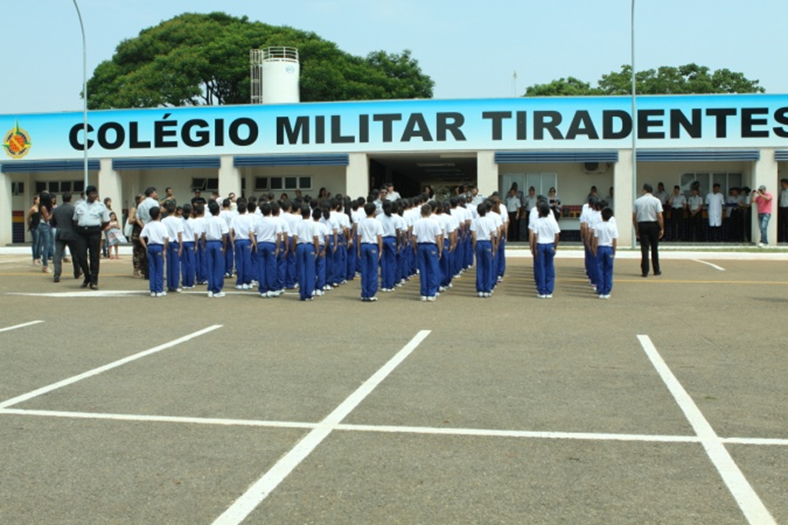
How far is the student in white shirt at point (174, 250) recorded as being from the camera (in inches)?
667

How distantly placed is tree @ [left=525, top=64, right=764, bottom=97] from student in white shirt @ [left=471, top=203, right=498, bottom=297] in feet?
172

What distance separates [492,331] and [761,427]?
→ 522 cm

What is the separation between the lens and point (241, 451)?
604 centimetres

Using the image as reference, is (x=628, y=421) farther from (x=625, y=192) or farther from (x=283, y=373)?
(x=625, y=192)

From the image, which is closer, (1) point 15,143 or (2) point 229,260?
(2) point 229,260

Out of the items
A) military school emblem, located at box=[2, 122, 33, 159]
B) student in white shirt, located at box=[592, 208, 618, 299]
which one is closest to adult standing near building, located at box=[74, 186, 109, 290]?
student in white shirt, located at box=[592, 208, 618, 299]

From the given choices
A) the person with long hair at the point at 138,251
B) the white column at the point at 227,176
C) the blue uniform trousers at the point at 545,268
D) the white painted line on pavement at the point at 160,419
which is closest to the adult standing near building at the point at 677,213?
the white column at the point at 227,176

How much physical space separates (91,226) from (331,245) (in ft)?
14.5

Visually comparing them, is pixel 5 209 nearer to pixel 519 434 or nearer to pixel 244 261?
pixel 244 261

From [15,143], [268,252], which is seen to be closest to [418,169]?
[15,143]

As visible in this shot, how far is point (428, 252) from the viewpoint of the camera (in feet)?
51.2

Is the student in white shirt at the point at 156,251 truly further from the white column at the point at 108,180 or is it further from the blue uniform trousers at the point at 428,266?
the white column at the point at 108,180

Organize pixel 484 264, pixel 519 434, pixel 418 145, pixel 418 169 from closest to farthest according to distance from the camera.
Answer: pixel 519 434 → pixel 484 264 → pixel 418 145 → pixel 418 169

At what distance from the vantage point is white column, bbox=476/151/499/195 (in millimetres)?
30875
